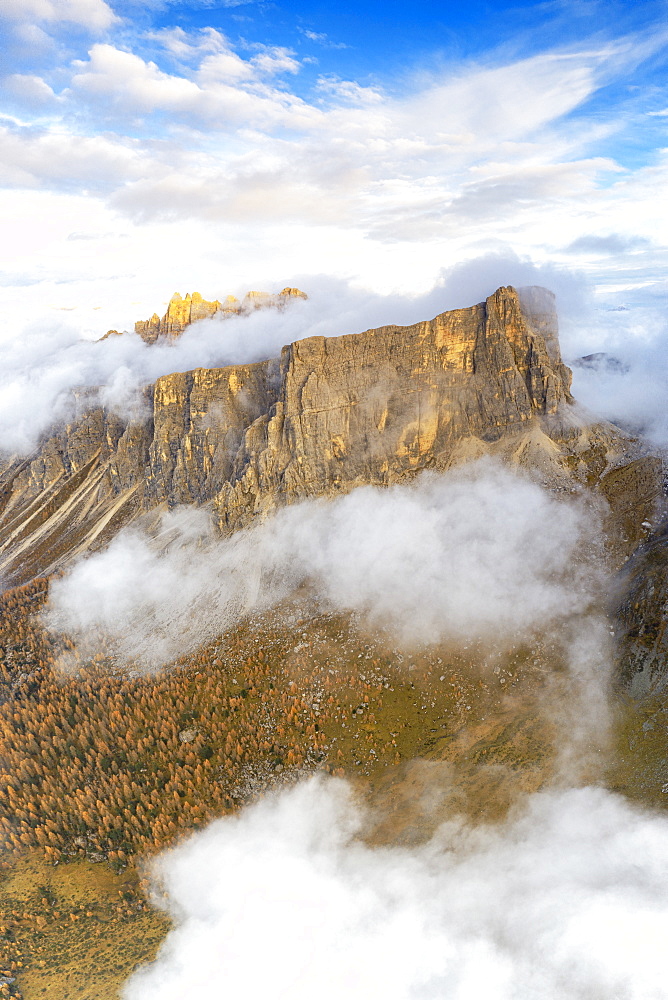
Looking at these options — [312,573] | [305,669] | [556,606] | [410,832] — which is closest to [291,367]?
[312,573]

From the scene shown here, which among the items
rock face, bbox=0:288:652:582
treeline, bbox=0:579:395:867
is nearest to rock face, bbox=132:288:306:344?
rock face, bbox=0:288:652:582

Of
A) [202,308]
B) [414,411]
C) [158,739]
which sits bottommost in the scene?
[158,739]

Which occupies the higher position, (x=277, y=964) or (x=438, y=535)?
(x=438, y=535)

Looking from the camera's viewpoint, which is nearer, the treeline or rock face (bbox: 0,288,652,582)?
the treeline

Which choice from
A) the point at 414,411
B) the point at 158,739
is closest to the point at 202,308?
the point at 414,411

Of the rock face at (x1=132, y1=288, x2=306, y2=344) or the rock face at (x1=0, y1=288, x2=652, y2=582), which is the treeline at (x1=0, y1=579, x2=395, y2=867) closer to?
the rock face at (x1=0, y1=288, x2=652, y2=582)

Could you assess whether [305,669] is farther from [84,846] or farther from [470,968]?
[470,968]

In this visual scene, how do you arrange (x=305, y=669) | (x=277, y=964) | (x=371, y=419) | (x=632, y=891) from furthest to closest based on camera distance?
(x=371, y=419), (x=305, y=669), (x=277, y=964), (x=632, y=891)

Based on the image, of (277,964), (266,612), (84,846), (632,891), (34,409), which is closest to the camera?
(632,891)

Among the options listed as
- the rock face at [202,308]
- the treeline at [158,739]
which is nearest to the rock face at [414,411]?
the treeline at [158,739]

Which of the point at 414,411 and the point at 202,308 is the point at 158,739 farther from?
the point at 202,308

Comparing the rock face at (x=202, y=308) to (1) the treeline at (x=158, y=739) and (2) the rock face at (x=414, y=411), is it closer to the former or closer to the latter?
(2) the rock face at (x=414, y=411)
